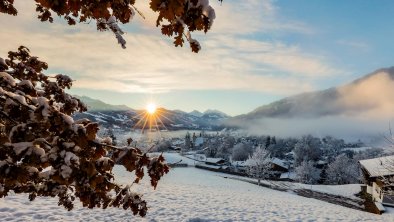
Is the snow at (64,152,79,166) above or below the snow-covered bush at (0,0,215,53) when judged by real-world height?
below

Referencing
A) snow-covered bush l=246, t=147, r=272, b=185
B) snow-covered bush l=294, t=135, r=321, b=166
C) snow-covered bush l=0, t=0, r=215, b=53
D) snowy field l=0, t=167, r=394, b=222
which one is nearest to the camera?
snow-covered bush l=0, t=0, r=215, b=53

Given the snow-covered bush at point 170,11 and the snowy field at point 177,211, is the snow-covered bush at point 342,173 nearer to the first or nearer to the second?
the snowy field at point 177,211

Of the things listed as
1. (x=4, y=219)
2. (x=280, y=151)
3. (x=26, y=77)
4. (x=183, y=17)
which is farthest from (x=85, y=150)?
(x=280, y=151)

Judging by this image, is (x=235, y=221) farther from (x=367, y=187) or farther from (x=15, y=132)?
(x=367, y=187)

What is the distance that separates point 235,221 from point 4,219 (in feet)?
32.1

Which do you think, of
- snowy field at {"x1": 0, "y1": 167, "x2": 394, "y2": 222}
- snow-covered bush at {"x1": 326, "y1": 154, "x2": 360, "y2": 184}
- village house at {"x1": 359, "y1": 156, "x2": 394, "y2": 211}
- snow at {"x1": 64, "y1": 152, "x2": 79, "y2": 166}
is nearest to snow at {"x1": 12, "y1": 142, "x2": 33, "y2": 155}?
snow at {"x1": 64, "y1": 152, "x2": 79, "y2": 166}

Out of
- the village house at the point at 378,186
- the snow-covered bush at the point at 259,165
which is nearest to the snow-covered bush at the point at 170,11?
the village house at the point at 378,186

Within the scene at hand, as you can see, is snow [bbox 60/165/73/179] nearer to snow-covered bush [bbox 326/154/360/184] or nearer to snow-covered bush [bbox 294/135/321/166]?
snow-covered bush [bbox 326/154/360/184]

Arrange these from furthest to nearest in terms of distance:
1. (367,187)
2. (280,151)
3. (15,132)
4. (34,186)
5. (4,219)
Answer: (280,151), (367,187), (4,219), (34,186), (15,132)

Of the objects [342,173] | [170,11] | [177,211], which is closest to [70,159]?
[170,11]

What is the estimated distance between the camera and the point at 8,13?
4.30m

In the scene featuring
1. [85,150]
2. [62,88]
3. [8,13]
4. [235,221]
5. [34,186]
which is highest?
[8,13]

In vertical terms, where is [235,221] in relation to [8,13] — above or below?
below

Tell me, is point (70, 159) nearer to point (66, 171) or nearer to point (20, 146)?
point (66, 171)
